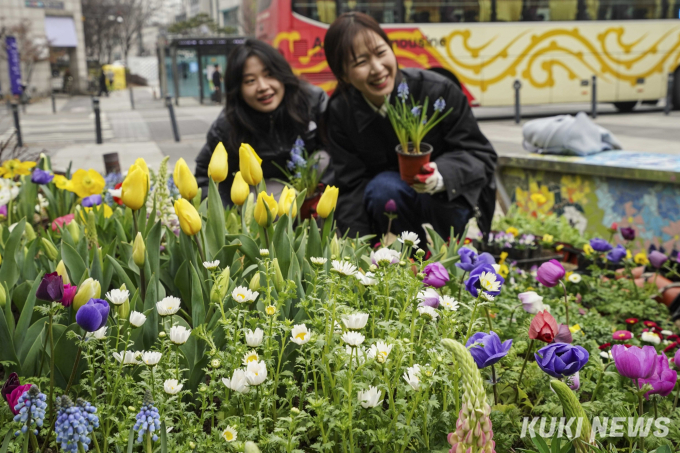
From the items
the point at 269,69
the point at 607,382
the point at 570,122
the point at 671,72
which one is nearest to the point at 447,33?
the point at 671,72

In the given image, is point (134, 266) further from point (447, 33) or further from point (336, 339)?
point (447, 33)

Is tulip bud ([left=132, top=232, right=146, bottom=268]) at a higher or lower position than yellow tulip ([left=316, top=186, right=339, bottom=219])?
lower

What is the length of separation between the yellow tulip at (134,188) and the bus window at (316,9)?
1086 cm

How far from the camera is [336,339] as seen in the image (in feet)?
4.88

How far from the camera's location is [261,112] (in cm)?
381

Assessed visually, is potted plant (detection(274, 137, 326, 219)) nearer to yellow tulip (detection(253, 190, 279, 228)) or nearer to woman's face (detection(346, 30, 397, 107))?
woman's face (detection(346, 30, 397, 107))

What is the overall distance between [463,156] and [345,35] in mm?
867

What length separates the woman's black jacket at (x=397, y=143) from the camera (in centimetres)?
338

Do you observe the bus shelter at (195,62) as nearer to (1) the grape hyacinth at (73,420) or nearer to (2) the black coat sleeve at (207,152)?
(2) the black coat sleeve at (207,152)

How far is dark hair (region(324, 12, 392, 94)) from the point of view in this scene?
3.24m

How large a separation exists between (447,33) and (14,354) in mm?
12374

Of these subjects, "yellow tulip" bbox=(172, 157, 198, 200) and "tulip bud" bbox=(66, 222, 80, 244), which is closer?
"yellow tulip" bbox=(172, 157, 198, 200)

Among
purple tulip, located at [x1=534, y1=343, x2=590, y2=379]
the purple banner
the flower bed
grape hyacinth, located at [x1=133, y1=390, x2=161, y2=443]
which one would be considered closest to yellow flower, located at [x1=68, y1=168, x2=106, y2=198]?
the flower bed

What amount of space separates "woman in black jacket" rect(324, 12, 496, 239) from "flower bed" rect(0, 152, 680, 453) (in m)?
1.38
